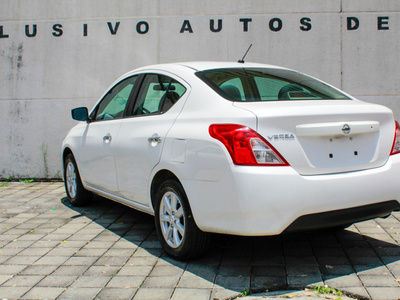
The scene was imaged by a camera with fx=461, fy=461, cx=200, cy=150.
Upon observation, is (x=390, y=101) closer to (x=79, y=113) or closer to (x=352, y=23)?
(x=352, y=23)

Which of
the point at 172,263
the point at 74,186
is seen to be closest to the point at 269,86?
the point at 172,263

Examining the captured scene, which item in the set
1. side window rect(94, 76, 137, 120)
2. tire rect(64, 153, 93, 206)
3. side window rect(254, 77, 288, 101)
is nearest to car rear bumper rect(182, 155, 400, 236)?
side window rect(254, 77, 288, 101)

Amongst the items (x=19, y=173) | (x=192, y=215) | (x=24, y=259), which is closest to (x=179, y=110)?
(x=192, y=215)

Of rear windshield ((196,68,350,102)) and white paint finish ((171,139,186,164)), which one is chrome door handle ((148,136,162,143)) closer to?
white paint finish ((171,139,186,164))

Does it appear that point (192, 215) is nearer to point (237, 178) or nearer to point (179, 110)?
point (237, 178)

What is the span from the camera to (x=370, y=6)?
748 centimetres

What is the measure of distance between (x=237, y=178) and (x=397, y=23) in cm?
575

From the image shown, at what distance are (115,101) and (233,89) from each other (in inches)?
76.2

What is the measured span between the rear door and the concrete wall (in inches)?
142

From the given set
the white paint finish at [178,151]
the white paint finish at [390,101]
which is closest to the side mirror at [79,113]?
the white paint finish at [178,151]

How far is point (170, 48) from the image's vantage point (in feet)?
26.0

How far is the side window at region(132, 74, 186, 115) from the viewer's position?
4.00 m

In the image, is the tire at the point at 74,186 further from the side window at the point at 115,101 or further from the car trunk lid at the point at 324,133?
the car trunk lid at the point at 324,133

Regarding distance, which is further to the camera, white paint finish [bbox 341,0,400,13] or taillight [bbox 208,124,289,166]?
white paint finish [bbox 341,0,400,13]
